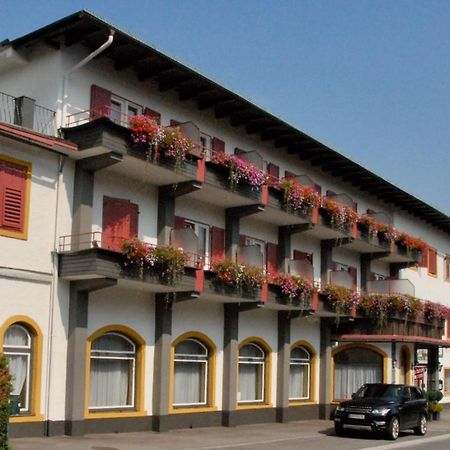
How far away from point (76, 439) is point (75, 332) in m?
2.60

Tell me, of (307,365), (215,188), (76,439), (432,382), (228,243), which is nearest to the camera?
(76,439)

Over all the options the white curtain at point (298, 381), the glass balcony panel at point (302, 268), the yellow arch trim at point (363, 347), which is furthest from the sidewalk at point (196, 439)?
the glass balcony panel at point (302, 268)

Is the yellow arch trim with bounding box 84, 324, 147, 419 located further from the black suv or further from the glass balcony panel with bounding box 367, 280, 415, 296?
the glass balcony panel with bounding box 367, 280, 415, 296

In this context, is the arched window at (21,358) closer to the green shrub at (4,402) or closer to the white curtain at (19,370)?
the white curtain at (19,370)

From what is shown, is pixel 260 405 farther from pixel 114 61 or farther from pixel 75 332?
pixel 114 61

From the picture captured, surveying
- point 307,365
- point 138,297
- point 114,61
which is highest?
point 114,61

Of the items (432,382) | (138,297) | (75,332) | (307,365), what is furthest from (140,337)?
(432,382)

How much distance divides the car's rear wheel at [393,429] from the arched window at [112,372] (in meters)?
7.41

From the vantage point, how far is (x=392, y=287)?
34625 mm

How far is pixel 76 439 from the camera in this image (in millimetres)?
19094

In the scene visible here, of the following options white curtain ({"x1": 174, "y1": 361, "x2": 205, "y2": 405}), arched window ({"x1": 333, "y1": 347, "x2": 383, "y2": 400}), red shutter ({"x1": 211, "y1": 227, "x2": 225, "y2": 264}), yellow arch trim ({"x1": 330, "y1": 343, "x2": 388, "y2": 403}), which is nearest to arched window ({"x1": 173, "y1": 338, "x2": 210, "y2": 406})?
white curtain ({"x1": 174, "y1": 361, "x2": 205, "y2": 405})

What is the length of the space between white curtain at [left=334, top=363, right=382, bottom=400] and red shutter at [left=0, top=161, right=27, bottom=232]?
1718 cm

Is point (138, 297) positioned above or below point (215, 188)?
below

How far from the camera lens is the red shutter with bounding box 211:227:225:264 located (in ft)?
83.3
